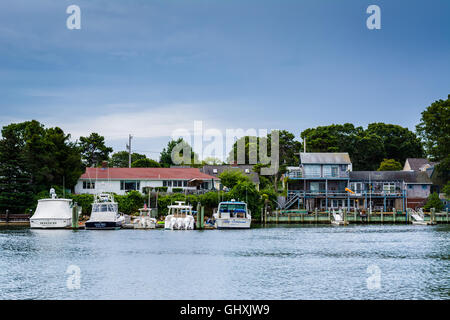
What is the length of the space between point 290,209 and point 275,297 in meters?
62.7

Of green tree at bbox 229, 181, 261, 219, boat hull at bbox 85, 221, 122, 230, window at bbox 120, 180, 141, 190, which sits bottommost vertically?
boat hull at bbox 85, 221, 122, 230

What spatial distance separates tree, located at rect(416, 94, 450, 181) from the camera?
80.5 m

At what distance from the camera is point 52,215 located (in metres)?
68.2

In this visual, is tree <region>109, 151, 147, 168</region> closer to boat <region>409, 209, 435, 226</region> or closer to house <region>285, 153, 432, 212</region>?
house <region>285, 153, 432, 212</region>

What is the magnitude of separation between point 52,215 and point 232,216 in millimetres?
21619

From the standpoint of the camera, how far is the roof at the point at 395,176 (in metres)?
94.8

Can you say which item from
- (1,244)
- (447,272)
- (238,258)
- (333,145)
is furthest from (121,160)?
(447,272)

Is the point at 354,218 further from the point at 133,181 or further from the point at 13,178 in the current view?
the point at 13,178

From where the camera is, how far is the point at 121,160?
150 metres

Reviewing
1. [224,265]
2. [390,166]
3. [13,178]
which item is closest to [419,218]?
[390,166]

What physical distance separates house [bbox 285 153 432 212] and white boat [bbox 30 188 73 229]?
36285 mm

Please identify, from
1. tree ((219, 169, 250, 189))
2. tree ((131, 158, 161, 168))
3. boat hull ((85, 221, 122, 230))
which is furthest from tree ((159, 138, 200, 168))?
boat hull ((85, 221, 122, 230))

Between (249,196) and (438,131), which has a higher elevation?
(438,131)
